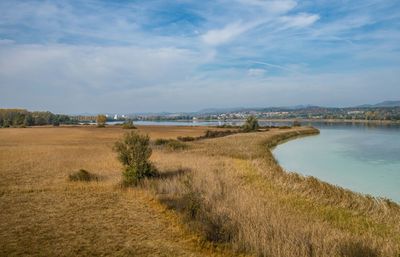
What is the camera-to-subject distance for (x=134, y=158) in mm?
17359

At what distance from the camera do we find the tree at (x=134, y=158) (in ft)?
53.2

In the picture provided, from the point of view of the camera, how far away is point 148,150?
18.4 meters

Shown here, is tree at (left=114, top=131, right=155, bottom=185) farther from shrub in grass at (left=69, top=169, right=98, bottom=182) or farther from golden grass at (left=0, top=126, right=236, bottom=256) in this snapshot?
shrub in grass at (left=69, top=169, right=98, bottom=182)

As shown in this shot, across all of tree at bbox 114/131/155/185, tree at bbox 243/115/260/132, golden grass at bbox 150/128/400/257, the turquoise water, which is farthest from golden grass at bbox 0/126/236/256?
tree at bbox 243/115/260/132

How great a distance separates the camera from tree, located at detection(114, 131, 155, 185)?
53.2 feet

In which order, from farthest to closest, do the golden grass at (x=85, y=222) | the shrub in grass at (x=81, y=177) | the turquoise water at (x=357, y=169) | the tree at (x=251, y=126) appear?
the tree at (x=251, y=126) < the turquoise water at (x=357, y=169) < the shrub in grass at (x=81, y=177) < the golden grass at (x=85, y=222)

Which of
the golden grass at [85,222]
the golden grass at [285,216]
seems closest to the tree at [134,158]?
the golden grass at [85,222]

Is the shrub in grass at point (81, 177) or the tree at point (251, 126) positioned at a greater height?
the shrub in grass at point (81, 177)

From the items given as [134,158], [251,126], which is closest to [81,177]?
[134,158]

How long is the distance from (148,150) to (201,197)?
720cm

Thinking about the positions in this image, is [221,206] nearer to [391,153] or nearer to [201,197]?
[201,197]

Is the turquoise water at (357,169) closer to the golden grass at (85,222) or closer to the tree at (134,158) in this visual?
the tree at (134,158)

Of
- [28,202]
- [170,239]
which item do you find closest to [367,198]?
[170,239]

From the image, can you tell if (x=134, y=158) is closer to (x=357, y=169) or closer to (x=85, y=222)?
(x=85, y=222)
